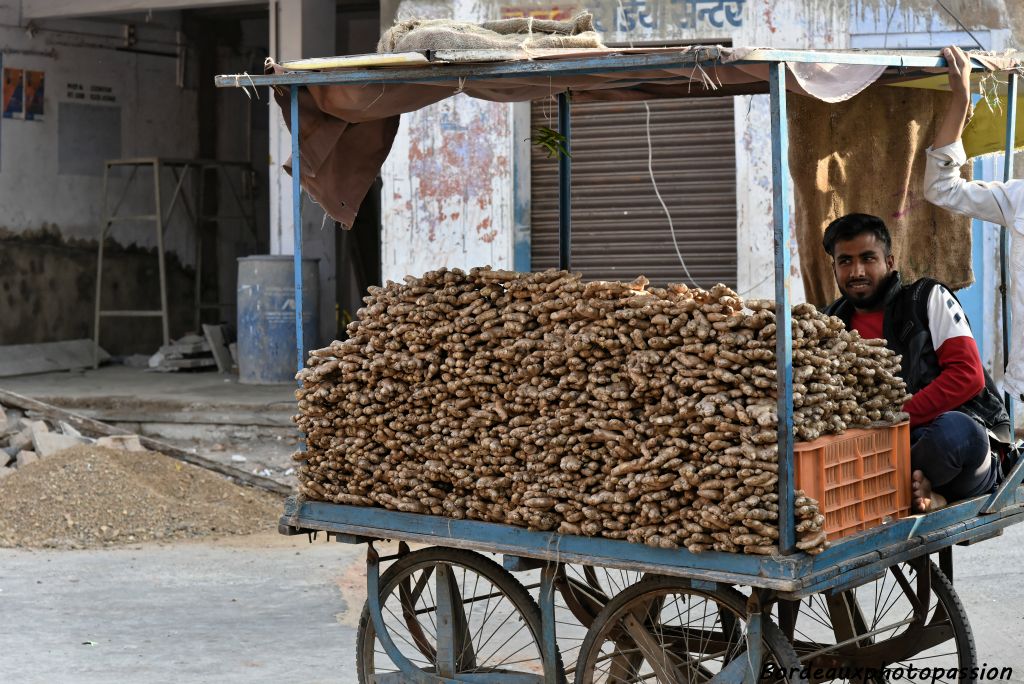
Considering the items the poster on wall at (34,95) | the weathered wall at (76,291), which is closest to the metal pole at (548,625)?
the weathered wall at (76,291)

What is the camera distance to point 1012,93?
481 centimetres

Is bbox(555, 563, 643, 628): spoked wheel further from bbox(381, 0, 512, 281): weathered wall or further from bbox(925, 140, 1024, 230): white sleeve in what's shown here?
bbox(381, 0, 512, 281): weathered wall

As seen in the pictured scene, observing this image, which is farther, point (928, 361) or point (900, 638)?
point (928, 361)

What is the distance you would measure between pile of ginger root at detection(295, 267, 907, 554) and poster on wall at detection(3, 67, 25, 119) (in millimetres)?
8839

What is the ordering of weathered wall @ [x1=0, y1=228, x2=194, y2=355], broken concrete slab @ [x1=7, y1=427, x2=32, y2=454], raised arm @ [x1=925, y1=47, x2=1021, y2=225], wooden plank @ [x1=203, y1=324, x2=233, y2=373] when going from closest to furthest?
raised arm @ [x1=925, y1=47, x2=1021, y2=225] < broken concrete slab @ [x1=7, y1=427, x2=32, y2=454] < wooden plank @ [x1=203, y1=324, x2=233, y2=373] < weathered wall @ [x1=0, y1=228, x2=194, y2=355]

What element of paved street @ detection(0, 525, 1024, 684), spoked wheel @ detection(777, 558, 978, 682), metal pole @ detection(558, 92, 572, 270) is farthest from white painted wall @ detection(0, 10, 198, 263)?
spoked wheel @ detection(777, 558, 978, 682)

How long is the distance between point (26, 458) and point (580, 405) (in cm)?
577

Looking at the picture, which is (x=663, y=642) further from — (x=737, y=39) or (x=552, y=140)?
(x=737, y=39)

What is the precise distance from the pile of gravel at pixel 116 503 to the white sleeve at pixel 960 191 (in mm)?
4858

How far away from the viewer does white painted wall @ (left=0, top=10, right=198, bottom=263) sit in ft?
39.6

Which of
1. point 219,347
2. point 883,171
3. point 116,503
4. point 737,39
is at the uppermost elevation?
point 737,39

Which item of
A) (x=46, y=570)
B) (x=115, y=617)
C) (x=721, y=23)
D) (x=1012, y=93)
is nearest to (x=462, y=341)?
(x=1012, y=93)

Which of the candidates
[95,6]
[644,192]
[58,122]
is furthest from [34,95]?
[644,192]

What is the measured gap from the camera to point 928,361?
14.2 ft
